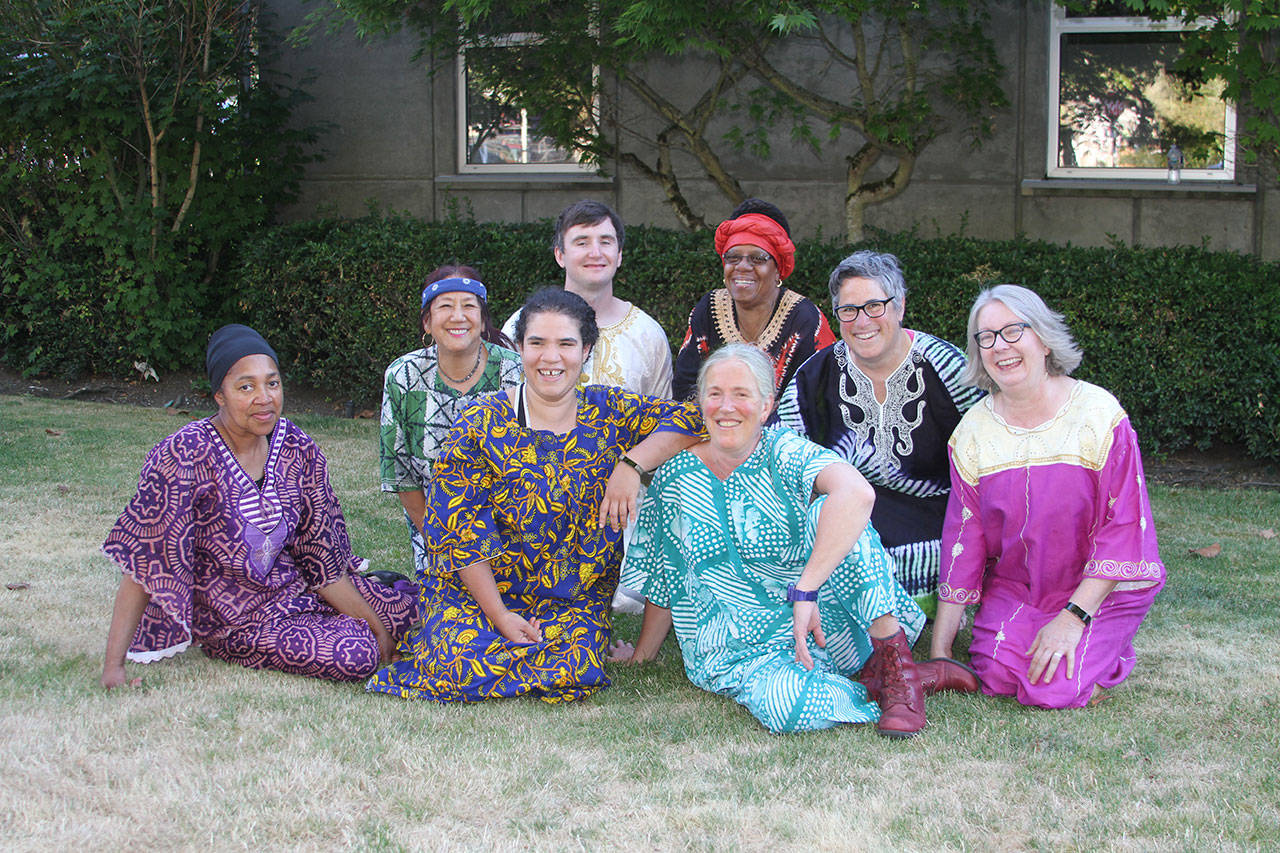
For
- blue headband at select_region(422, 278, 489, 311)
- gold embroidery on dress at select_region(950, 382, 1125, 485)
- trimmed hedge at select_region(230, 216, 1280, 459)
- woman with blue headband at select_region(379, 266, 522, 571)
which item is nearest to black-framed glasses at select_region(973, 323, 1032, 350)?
gold embroidery on dress at select_region(950, 382, 1125, 485)

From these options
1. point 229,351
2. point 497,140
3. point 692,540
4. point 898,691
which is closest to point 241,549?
point 229,351

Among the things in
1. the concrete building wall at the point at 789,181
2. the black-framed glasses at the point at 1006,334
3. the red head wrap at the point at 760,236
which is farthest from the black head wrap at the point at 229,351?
the concrete building wall at the point at 789,181

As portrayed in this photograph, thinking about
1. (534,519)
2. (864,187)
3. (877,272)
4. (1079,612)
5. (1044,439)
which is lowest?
(1079,612)

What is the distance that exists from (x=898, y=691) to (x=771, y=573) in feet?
1.85

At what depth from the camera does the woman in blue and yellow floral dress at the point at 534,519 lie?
396 centimetres

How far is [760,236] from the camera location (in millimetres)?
5016

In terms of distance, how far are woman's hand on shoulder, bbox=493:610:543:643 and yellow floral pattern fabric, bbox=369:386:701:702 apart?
0.02 m

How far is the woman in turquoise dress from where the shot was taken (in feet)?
12.0

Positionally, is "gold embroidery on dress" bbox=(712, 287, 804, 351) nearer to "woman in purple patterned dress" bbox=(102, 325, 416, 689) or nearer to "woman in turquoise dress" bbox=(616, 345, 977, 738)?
"woman in turquoise dress" bbox=(616, 345, 977, 738)

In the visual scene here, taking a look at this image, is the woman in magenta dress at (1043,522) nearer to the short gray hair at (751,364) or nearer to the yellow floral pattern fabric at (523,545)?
the short gray hair at (751,364)

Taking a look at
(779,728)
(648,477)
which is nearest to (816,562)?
(779,728)

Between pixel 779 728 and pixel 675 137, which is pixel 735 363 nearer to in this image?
pixel 779 728

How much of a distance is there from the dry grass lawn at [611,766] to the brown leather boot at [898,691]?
0.05m

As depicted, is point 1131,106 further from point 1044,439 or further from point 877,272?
point 1044,439
